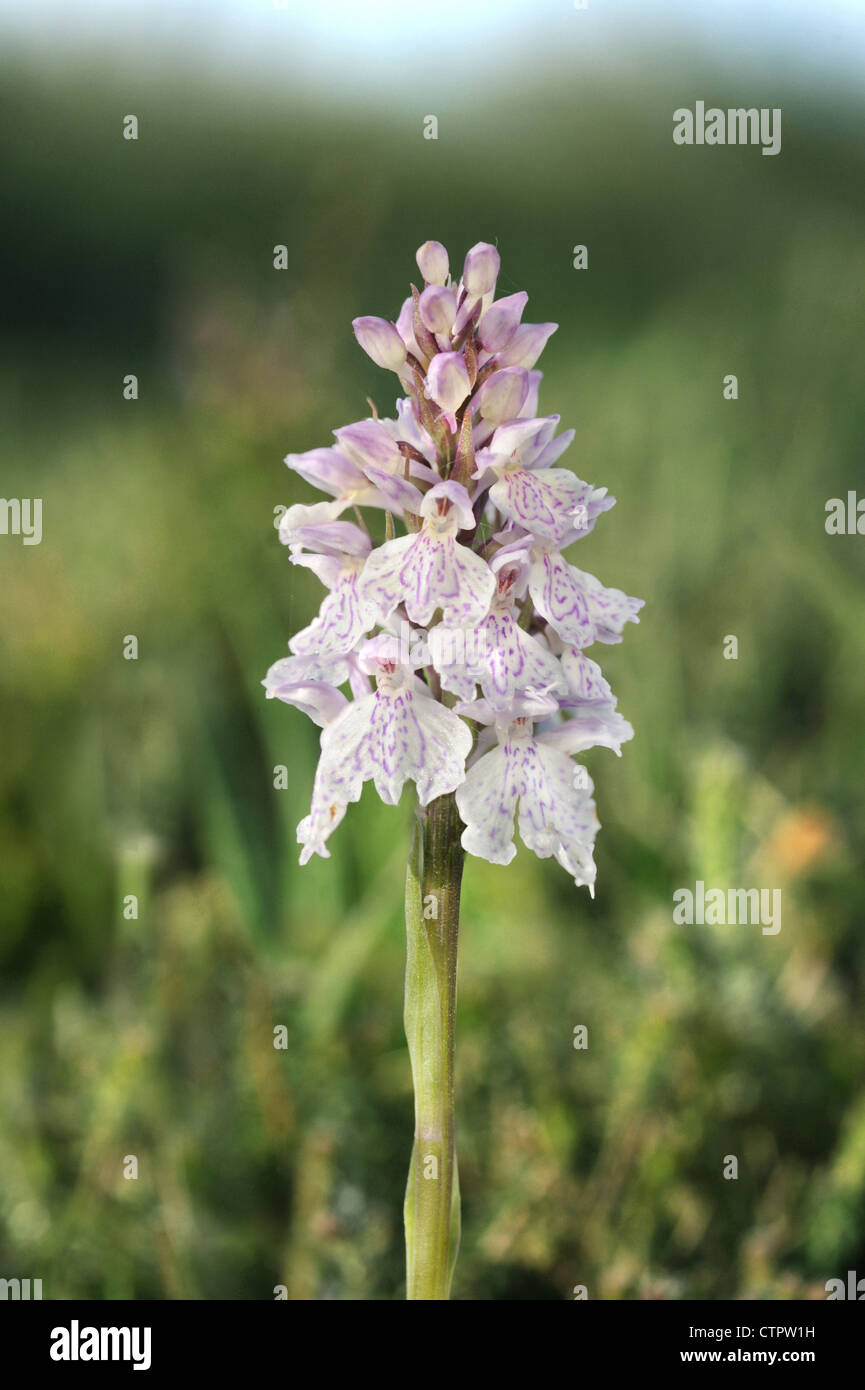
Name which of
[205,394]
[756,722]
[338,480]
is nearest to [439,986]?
[338,480]

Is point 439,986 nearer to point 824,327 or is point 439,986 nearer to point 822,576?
point 822,576

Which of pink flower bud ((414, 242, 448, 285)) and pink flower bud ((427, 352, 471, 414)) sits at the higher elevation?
pink flower bud ((414, 242, 448, 285))

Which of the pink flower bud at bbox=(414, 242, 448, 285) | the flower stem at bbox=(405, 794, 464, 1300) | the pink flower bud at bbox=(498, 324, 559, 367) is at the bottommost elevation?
the flower stem at bbox=(405, 794, 464, 1300)

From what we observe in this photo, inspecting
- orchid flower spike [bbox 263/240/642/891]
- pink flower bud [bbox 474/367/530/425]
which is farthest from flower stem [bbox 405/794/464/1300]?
pink flower bud [bbox 474/367/530/425]

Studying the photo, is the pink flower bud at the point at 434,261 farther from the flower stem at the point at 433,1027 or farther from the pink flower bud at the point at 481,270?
the flower stem at the point at 433,1027

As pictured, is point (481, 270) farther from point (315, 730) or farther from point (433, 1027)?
point (315, 730)

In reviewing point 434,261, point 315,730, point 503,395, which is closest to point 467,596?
point 503,395

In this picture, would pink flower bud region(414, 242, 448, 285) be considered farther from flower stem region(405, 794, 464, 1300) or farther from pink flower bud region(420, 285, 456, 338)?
flower stem region(405, 794, 464, 1300)

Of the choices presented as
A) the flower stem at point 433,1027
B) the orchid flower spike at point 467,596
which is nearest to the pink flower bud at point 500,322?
the orchid flower spike at point 467,596
